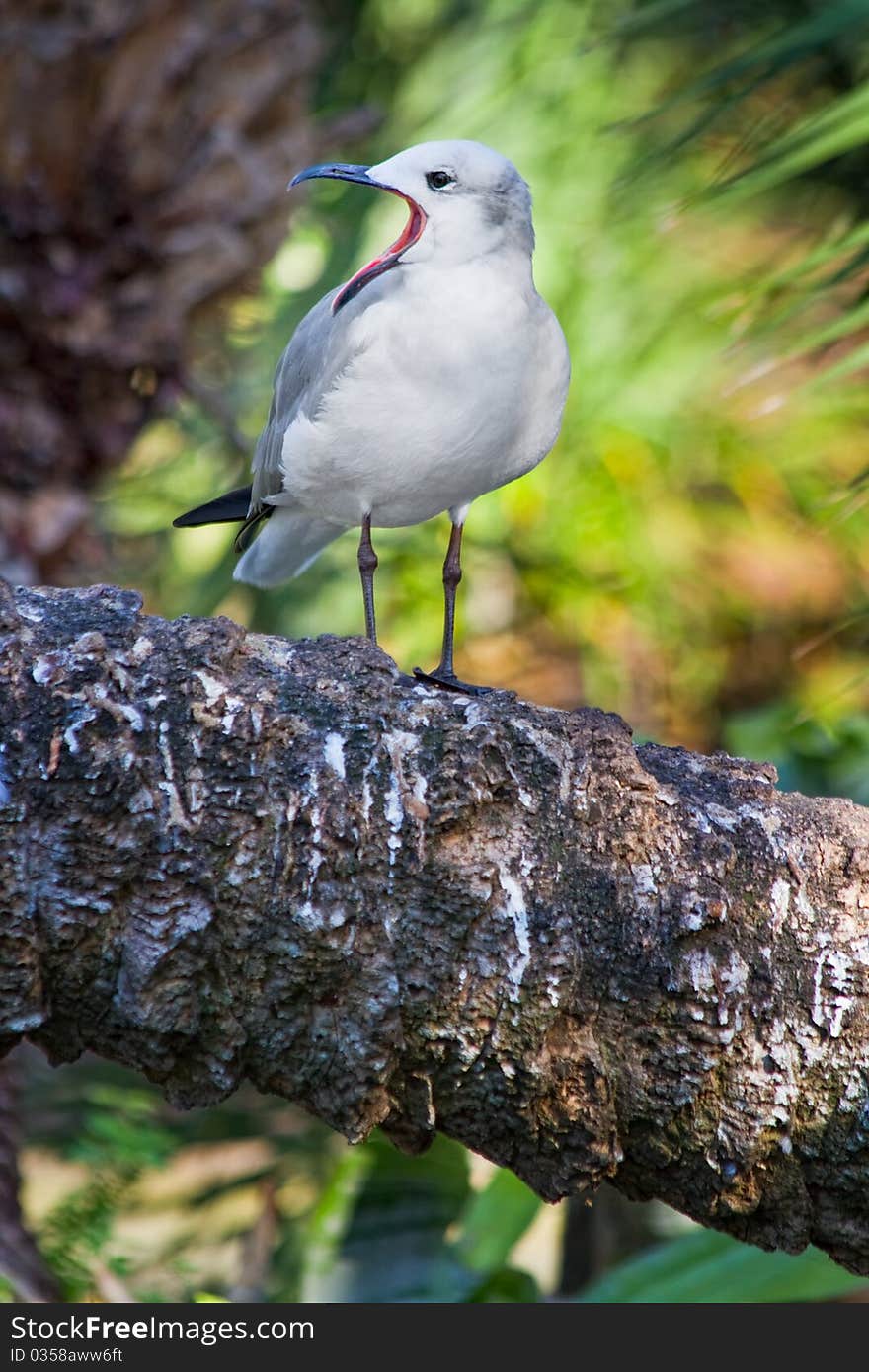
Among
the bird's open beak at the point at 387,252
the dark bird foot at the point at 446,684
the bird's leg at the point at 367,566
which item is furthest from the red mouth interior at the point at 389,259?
the dark bird foot at the point at 446,684

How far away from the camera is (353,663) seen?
1287 mm

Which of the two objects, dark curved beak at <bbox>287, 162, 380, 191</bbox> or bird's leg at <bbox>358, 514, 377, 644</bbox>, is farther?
bird's leg at <bbox>358, 514, 377, 644</bbox>

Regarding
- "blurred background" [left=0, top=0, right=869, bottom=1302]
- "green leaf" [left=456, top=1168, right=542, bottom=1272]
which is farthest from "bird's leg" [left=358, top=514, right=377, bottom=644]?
"green leaf" [left=456, top=1168, right=542, bottom=1272]

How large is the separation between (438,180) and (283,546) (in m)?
0.65

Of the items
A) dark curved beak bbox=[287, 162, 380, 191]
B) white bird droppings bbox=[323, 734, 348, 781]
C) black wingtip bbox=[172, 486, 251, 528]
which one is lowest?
black wingtip bbox=[172, 486, 251, 528]

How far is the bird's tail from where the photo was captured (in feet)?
6.52

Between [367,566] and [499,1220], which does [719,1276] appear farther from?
[367,566]

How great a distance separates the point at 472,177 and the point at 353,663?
58 cm

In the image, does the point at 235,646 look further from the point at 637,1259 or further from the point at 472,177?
the point at 637,1259

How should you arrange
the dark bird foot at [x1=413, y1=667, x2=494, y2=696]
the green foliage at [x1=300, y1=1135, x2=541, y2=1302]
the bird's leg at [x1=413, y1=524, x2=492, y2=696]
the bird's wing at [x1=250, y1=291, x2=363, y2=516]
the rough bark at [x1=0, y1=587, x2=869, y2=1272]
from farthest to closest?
the green foliage at [x1=300, y1=1135, x2=541, y2=1302], the bird's leg at [x1=413, y1=524, x2=492, y2=696], the bird's wing at [x1=250, y1=291, x2=363, y2=516], the dark bird foot at [x1=413, y1=667, x2=494, y2=696], the rough bark at [x1=0, y1=587, x2=869, y2=1272]

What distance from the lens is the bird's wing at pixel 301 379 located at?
163 cm

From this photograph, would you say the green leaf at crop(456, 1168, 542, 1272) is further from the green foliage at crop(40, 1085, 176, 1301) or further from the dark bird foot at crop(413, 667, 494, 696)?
the dark bird foot at crop(413, 667, 494, 696)

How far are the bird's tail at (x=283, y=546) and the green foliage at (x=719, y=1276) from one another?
1137 millimetres
